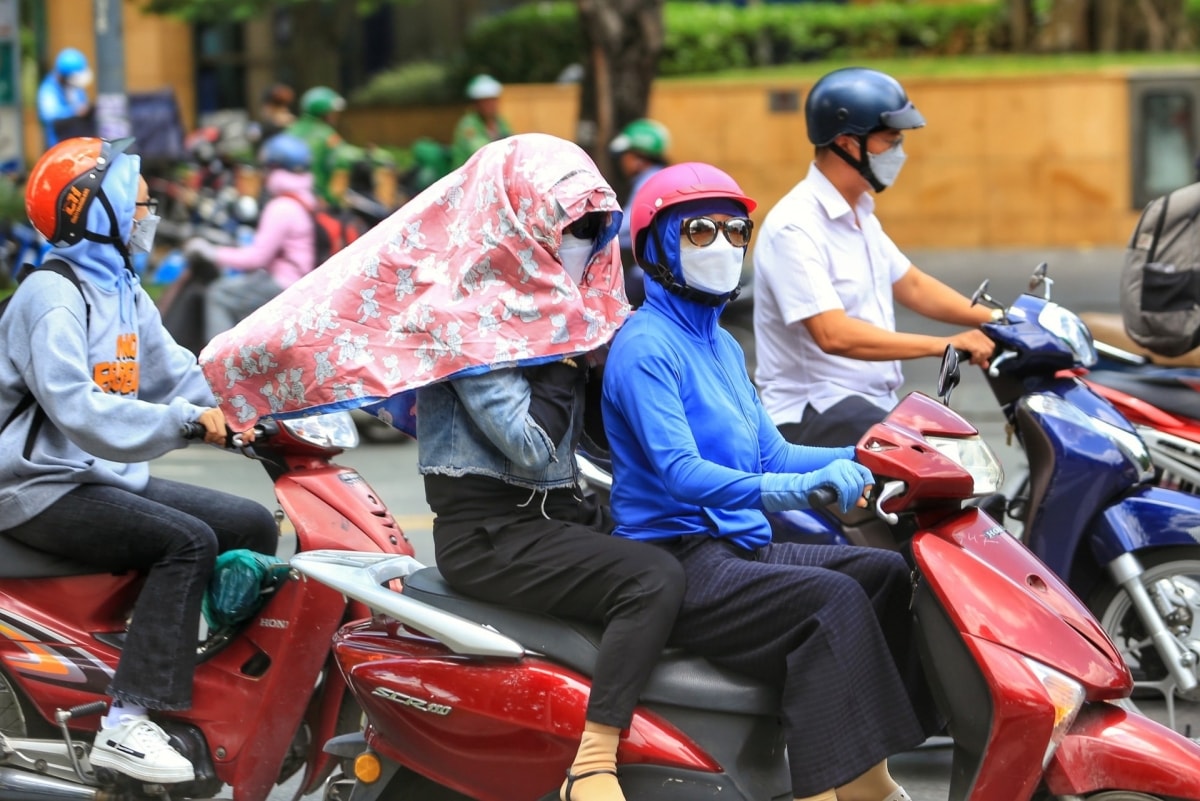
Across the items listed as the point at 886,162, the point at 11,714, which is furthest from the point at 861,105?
the point at 11,714

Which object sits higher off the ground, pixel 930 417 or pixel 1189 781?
pixel 930 417

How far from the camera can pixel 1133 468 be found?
4.82 m

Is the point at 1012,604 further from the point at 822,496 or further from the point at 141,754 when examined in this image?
the point at 141,754

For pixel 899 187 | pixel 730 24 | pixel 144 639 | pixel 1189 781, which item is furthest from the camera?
pixel 730 24

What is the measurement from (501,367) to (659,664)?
0.69m

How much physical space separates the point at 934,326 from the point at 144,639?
9493mm

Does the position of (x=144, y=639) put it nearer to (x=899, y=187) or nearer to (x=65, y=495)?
(x=65, y=495)

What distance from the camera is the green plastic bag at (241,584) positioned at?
14.2 ft

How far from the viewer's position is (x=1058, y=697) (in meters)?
3.40

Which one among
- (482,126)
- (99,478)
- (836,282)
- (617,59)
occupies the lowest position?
(482,126)

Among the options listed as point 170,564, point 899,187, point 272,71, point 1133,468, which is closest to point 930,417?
point 1133,468

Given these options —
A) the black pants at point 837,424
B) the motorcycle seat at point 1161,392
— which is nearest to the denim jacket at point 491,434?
the black pants at point 837,424

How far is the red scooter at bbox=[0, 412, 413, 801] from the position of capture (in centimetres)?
427

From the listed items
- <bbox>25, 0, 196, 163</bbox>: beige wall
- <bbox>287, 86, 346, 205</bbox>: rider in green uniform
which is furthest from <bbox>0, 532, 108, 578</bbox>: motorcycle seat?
<bbox>25, 0, 196, 163</bbox>: beige wall
